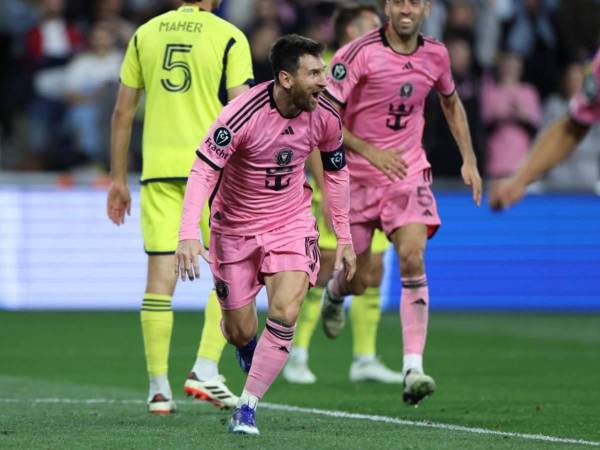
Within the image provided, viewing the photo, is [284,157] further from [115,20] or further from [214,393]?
[115,20]

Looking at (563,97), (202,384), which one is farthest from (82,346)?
(563,97)

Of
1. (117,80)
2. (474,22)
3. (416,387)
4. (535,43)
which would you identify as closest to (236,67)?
(416,387)

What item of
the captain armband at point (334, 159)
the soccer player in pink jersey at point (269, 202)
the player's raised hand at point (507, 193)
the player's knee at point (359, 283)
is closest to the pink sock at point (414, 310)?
the player's knee at point (359, 283)

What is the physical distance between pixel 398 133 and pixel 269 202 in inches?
79.7

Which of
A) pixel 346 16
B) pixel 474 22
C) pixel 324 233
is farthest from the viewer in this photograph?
pixel 474 22

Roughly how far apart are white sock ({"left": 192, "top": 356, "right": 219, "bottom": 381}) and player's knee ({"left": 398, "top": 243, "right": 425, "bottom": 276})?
137cm

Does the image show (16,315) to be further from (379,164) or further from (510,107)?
(379,164)

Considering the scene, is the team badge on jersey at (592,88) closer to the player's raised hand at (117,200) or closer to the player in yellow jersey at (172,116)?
the player in yellow jersey at (172,116)

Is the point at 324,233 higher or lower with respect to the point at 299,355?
higher

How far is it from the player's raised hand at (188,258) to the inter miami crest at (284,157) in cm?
81

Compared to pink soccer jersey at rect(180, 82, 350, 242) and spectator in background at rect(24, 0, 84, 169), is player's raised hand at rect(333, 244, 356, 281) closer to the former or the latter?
pink soccer jersey at rect(180, 82, 350, 242)

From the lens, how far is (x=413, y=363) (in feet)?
30.6

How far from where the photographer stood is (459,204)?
17.6 metres

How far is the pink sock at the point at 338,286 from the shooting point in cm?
1048
